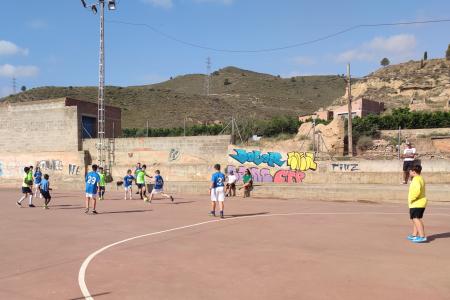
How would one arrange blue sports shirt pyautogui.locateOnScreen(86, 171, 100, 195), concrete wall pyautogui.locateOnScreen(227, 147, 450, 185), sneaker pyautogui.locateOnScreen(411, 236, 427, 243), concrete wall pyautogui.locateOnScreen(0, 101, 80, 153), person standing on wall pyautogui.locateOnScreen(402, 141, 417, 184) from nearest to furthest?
sneaker pyautogui.locateOnScreen(411, 236, 427, 243) < blue sports shirt pyautogui.locateOnScreen(86, 171, 100, 195) < person standing on wall pyautogui.locateOnScreen(402, 141, 417, 184) < concrete wall pyautogui.locateOnScreen(227, 147, 450, 185) < concrete wall pyautogui.locateOnScreen(0, 101, 80, 153)

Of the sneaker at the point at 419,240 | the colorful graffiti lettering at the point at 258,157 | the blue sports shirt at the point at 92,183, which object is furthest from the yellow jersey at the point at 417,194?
the colorful graffiti lettering at the point at 258,157

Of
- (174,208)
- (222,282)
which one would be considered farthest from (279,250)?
(174,208)

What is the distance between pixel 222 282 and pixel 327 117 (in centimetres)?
4345

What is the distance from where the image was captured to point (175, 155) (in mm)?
32375

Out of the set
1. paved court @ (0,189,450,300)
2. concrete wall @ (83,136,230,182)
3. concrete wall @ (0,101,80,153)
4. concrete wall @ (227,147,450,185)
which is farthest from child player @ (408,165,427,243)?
concrete wall @ (0,101,80,153)

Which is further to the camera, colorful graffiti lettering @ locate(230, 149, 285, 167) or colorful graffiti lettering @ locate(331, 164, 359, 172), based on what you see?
colorful graffiti lettering @ locate(230, 149, 285, 167)

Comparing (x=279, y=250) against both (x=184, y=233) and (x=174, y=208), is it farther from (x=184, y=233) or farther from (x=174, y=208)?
(x=174, y=208)

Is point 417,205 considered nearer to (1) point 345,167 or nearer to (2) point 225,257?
(2) point 225,257

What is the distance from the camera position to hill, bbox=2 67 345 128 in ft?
230

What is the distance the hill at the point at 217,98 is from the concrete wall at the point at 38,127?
25.3 metres

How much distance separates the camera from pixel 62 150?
119ft

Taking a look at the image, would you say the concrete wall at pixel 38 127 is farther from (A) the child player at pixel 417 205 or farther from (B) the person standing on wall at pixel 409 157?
(A) the child player at pixel 417 205

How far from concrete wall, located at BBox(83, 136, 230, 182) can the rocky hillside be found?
28.2 meters

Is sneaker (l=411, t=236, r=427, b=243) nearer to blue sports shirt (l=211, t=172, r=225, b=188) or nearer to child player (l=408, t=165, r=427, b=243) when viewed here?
child player (l=408, t=165, r=427, b=243)
